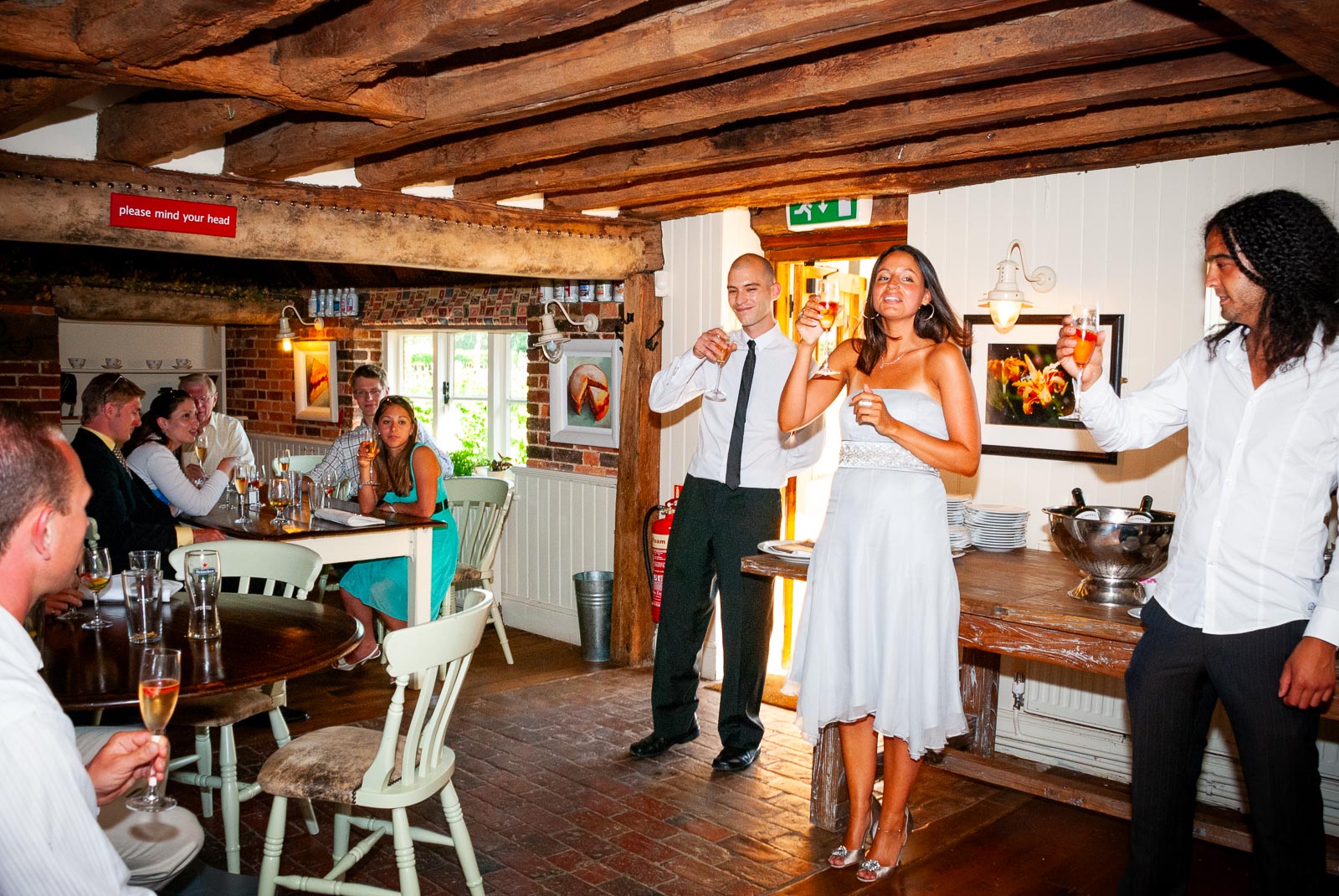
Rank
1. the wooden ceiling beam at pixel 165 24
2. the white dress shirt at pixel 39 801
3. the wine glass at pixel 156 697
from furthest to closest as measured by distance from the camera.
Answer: the wooden ceiling beam at pixel 165 24
the wine glass at pixel 156 697
the white dress shirt at pixel 39 801

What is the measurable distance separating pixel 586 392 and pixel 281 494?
6.34 feet

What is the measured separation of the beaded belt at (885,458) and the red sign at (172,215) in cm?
274

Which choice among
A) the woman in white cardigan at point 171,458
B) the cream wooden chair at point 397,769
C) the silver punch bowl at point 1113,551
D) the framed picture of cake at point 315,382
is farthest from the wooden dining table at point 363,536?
the framed picture of cake at point 315,382

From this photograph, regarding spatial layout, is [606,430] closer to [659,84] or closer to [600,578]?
[600,578]

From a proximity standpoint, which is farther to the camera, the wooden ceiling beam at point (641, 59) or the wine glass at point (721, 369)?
the wine glass at point (721, 369)

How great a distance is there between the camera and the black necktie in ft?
13.8

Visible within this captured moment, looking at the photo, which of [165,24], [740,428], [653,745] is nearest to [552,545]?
[653,745]

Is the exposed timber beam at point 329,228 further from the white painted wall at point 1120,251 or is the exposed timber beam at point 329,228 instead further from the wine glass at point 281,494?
the white painted wall at point 1120,251

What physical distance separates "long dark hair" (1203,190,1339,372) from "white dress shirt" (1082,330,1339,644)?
0.18 ft

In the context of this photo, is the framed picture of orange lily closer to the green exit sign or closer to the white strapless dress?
the green exit sign

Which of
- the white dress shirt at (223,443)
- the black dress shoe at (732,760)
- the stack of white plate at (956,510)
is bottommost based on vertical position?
the black dress shoe at (732,760)

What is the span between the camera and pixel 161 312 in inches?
326

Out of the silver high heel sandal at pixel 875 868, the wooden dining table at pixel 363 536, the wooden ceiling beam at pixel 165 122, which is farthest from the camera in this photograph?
the wooden dining table at pixel 363 536

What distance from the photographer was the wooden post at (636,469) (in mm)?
5812
